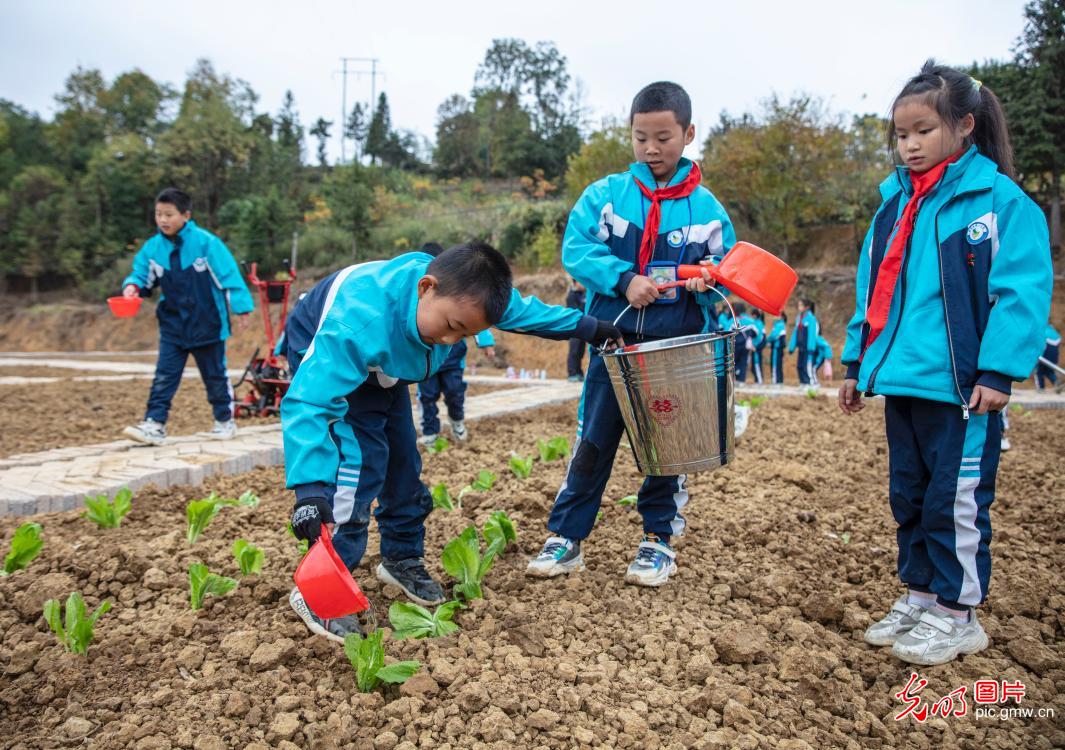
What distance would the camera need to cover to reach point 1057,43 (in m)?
19.4

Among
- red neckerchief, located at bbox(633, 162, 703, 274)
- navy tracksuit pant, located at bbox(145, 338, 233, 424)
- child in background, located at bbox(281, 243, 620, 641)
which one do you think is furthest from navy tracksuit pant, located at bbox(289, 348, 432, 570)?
navy tracksuit pant, located at bbox(145, 338, 233, 424)

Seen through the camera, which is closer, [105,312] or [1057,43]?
[1057,43]

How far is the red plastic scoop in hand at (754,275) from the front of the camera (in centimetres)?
245

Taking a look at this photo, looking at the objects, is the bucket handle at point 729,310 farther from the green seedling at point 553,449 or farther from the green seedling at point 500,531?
the green seedling at point 553,449

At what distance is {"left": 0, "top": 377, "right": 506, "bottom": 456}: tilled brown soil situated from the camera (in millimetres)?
6039

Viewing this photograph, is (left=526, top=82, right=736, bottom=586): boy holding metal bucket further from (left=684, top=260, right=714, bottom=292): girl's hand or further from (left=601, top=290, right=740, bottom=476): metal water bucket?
(left=601, top=290, right=740, bottom=476): metal water bucket

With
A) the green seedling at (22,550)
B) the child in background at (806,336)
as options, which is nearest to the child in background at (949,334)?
the green seedling at (22,550)

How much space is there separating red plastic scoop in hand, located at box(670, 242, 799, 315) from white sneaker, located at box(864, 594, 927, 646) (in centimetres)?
104

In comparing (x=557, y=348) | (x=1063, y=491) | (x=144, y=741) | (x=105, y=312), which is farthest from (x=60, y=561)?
(x=105, y=312)

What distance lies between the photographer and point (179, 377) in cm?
545

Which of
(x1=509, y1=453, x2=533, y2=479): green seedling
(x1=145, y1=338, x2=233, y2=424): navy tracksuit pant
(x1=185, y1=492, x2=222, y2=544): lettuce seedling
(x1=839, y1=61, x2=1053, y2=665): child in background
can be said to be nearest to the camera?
(x1=839, y1=61, x2=1053, y2=665): child in background

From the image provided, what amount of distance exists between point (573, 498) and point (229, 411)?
387 centimetres

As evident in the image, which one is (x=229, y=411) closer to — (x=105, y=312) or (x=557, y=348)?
(x=557, y=348)

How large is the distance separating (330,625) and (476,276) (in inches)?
46.1
